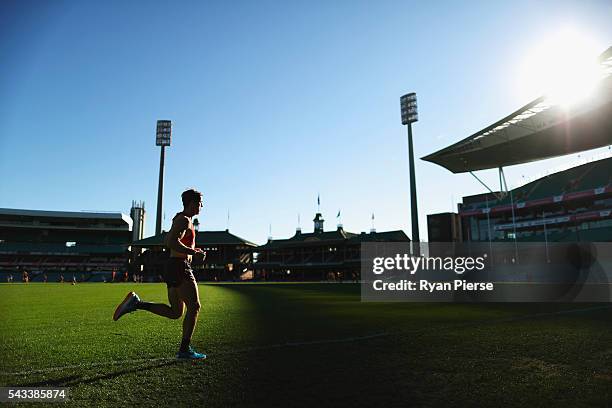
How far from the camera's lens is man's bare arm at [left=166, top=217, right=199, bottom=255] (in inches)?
196

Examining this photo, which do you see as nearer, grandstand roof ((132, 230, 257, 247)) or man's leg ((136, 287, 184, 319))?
man's leg ((136, 287, 184, 319))

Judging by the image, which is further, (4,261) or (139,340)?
(4,261)

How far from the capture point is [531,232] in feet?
199

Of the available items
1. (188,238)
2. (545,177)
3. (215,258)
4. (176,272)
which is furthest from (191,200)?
(215,258)

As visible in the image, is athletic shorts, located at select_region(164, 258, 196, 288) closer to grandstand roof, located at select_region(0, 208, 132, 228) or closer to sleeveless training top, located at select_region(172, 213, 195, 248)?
sleeveless training top, located at select_region(172, 213, 195, 248)

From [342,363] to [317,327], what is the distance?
11.3ft

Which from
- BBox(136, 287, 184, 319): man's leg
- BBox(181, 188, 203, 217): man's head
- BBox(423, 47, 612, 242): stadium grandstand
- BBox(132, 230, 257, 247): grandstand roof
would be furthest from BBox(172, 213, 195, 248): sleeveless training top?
BBox(132, 230, 257, 247): grandstand roof

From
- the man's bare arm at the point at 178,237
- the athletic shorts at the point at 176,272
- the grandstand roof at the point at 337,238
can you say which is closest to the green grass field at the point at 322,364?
the athletic shorts at the point at 176,272

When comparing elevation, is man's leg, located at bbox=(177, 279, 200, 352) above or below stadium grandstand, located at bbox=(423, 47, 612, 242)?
below

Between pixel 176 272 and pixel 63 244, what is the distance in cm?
9367

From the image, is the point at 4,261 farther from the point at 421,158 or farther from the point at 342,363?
the point at 342,363

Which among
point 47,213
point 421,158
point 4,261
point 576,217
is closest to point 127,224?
point 47,213

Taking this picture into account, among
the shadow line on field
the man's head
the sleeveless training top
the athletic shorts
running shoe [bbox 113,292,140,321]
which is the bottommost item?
the shadow line on field

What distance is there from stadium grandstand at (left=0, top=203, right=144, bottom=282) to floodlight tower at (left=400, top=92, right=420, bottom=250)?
171ft
